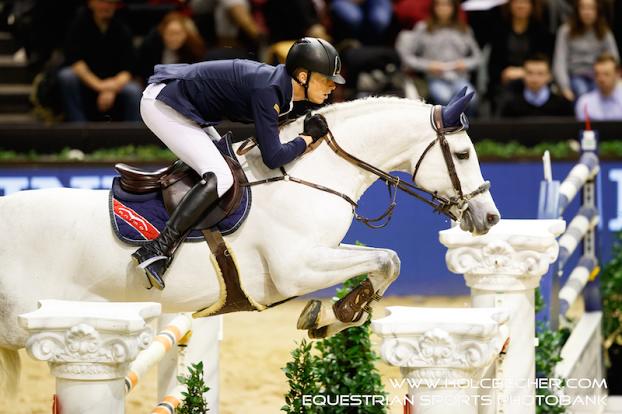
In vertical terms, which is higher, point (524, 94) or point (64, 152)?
point (524, 94)

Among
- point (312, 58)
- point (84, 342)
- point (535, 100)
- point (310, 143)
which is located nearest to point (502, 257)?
point (310, 143)

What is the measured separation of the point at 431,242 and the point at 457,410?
6.83 meters

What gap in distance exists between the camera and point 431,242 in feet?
35.4

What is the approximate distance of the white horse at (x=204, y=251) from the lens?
551 cm

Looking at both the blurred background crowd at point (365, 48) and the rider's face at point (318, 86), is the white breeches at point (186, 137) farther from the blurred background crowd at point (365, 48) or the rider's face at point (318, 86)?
the blurred background crowd at point (365, 48)

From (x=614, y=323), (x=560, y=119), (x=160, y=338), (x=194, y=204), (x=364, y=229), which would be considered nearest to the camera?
(x=194, y=204)

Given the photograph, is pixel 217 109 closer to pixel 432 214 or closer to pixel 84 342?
pixel 84 342

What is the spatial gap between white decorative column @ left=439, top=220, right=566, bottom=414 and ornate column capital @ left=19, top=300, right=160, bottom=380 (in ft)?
6.90

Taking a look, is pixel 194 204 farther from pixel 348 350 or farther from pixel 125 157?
pixel 125 157

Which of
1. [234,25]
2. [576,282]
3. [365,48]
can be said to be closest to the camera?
[576,282]

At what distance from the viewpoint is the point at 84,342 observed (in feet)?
12.1

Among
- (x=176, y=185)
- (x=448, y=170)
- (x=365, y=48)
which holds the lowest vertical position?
(x=176, y=185)

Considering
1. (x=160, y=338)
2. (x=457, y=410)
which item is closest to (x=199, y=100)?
(x=160, y=338)

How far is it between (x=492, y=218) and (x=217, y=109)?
1.26 m
